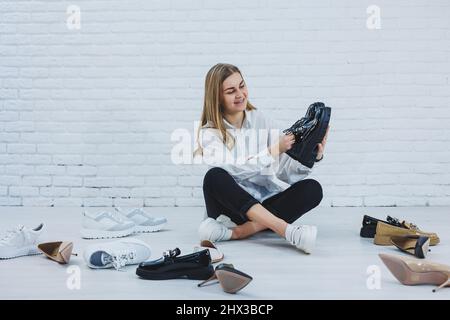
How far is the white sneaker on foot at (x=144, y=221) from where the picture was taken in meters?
2.92

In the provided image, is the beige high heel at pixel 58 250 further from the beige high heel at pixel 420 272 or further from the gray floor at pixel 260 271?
the beige high heel at pixel 420 272

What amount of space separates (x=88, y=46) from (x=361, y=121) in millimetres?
1841

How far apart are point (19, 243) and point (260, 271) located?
99 cm

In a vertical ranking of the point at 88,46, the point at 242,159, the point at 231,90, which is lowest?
the point at 242,159

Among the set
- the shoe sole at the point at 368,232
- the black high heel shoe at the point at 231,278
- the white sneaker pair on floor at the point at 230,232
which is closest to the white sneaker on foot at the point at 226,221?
the white sneaker pair on floor at the point at 230,232

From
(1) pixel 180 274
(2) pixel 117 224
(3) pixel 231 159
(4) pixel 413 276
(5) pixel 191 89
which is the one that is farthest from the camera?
(5) pixel 191 89

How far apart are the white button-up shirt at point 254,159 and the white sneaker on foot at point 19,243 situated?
802mm

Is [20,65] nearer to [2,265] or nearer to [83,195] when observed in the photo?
[83,195]

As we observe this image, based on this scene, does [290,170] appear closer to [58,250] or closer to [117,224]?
[117,224]

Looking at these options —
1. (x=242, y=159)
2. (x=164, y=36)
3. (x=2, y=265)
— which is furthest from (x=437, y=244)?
(x=164, y=36)

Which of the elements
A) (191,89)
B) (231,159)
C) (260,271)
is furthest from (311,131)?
(191,89)

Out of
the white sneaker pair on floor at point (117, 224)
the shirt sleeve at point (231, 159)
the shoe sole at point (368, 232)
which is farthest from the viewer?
the white sneaker pair on floor at point (117, 224)

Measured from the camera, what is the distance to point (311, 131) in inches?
97.0

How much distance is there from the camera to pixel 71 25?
3.84 m
